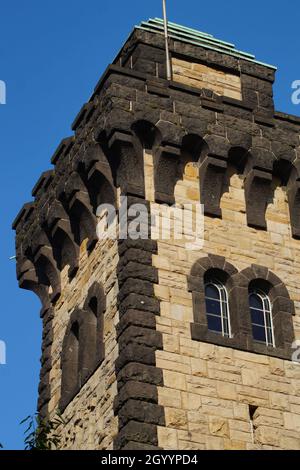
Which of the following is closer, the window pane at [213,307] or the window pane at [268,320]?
the window pane at [213,307]

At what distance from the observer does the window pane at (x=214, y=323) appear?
2489cm

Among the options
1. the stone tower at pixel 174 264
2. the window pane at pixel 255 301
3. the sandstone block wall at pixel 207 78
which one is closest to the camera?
the stone tower at pixel 174 264

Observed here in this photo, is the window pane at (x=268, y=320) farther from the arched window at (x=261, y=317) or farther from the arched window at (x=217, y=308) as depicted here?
the arched window at (x=217, y=308)

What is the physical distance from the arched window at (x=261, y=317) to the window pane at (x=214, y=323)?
627 millimetres

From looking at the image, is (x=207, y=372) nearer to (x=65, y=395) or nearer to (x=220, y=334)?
(x=220, y=334)

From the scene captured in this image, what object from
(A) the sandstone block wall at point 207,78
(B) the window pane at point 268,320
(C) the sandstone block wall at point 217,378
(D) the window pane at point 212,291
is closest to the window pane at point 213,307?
(D) the window pane at point 212,291

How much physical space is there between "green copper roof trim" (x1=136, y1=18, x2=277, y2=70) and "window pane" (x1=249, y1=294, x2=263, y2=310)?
17.8 ft

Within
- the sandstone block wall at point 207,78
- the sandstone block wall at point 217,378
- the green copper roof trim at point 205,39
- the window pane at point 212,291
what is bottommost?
the sandstone block wall at point 217,378

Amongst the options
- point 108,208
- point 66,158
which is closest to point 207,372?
point 108,208

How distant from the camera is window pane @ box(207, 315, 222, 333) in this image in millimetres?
24891

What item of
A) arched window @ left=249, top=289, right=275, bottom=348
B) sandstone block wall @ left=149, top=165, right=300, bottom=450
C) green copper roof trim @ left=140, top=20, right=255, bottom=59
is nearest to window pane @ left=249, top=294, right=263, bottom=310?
arched window @ left=249, top=289, right=275, bottom=348

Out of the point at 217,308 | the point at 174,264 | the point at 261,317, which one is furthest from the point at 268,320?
the point at 174,264

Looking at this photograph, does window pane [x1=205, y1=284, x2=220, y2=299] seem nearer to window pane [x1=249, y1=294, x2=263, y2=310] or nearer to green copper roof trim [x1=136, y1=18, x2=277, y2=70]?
window pane [x1=249, y1=294, x2=263, y2=310]

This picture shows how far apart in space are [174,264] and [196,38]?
5.90 meters
